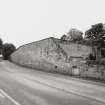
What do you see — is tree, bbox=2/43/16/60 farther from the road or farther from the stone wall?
the road

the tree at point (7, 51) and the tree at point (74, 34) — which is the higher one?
the tree at point (74, 34)

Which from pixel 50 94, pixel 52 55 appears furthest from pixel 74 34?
pixel 50 94

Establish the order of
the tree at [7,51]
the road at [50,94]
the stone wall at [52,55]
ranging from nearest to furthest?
the road at [50,94]
the stone wall at [52,55]
the tree at [7,51]

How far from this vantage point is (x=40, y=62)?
86.1ft

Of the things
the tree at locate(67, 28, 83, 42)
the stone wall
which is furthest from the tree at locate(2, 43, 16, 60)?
the tree at locate(67, 28, 83, 42)

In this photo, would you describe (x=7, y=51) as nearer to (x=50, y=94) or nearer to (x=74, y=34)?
(x=74, y=34)

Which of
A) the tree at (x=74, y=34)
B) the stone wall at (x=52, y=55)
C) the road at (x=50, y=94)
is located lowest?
the road at (x=50, y=94)

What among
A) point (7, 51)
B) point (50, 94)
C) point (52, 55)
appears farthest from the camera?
point (7, 51)

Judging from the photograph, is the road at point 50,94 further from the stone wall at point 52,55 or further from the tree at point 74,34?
the tree at point 74,34

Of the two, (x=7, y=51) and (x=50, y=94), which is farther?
(x=7, y=51)

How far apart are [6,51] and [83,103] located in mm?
37283

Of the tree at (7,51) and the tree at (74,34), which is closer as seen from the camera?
the tree at (7,51)

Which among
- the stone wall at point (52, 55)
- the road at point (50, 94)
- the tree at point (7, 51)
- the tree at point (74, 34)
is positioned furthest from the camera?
the tree at point (74, 34)

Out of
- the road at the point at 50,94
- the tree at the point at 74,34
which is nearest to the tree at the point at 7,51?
the tree at the point at 74,34
